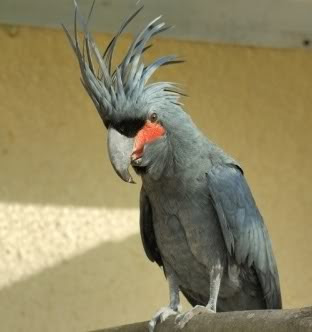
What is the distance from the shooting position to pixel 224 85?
3291mm

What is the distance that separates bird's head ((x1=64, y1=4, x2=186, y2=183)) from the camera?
2.10 m

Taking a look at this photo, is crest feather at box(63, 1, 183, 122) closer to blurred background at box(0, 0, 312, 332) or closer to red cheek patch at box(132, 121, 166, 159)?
red cheek patch at box(132, 121, 166, 159)

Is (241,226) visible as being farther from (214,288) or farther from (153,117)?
(153,117)

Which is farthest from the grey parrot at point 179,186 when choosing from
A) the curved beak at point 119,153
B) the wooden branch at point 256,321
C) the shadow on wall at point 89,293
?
the shadow on wall at point 89,293

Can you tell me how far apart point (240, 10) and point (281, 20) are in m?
0.18

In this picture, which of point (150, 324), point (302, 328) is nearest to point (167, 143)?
point (150, 324)

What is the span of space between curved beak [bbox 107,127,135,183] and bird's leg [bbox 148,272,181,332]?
354mm

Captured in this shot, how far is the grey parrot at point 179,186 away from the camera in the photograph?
6.97 feet

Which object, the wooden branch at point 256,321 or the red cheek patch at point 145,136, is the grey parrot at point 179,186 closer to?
the red cheek patch at point 145,136

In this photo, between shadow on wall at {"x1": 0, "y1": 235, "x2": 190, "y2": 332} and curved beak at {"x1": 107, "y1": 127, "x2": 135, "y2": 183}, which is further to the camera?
shadow on wall at {"x1": 0, "y1": 235, "x2": 190, "y2": 332}

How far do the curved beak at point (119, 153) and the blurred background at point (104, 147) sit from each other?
101 centimetres

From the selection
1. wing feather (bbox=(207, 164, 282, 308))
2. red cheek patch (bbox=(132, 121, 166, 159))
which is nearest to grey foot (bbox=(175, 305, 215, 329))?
wing feather (bbox=(207, 164, 282, 308))

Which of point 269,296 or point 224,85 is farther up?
point 224,85

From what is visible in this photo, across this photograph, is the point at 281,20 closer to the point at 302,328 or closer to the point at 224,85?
the point at 224,85
